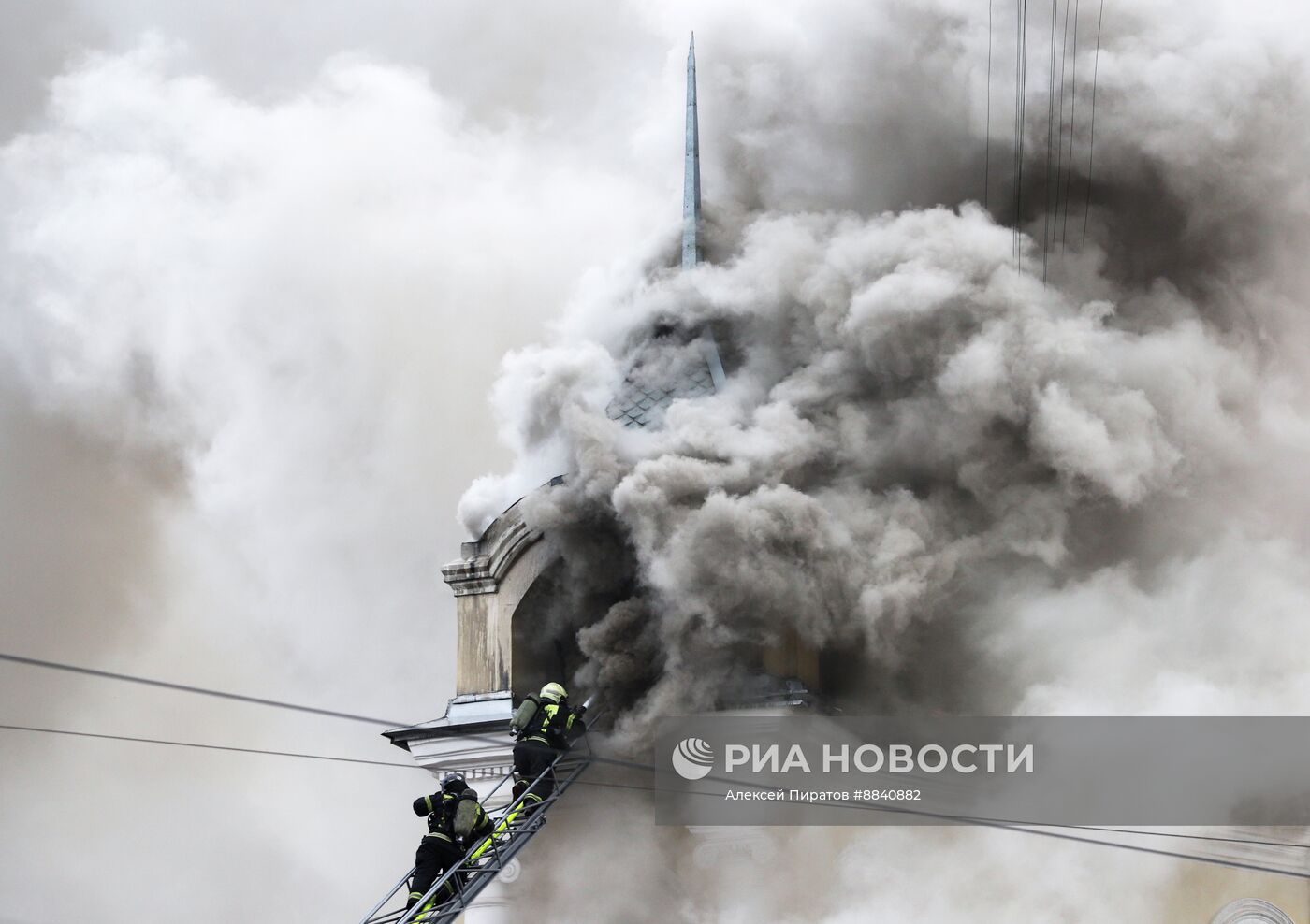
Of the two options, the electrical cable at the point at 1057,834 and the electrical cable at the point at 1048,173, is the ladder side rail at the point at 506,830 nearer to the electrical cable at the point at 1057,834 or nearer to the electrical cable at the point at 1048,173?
the electrical cable at the point at 1057,834

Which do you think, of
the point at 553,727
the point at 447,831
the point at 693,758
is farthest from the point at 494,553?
the point at 447,831

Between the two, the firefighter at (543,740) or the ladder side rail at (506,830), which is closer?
the ladder side rail at (506,830)

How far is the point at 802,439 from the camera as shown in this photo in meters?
17.9

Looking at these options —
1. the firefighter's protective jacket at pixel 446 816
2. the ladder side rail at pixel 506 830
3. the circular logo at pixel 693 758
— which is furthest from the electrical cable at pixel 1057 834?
the firefighter's protective jacket at pixel 446 816

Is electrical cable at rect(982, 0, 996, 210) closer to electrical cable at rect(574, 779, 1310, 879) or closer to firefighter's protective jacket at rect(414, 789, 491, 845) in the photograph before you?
electrical cable at rect(574, 779, 1310, 879)

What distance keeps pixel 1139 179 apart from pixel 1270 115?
1506mm

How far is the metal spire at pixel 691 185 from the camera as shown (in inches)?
796

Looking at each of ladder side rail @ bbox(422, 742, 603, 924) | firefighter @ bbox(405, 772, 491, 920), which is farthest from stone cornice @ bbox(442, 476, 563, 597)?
firefighter @ bbox(405, 772, 491, 920)

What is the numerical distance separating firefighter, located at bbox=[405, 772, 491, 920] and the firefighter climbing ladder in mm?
75

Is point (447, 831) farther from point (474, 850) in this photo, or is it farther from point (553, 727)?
point (553, 727)

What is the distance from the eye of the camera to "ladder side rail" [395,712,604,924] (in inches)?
551

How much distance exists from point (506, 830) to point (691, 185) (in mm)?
8615

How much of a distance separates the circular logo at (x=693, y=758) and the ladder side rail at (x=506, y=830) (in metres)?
0.83

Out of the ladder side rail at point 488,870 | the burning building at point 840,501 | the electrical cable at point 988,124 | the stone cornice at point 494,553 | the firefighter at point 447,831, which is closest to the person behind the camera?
the ladder side rail at point 488,870
